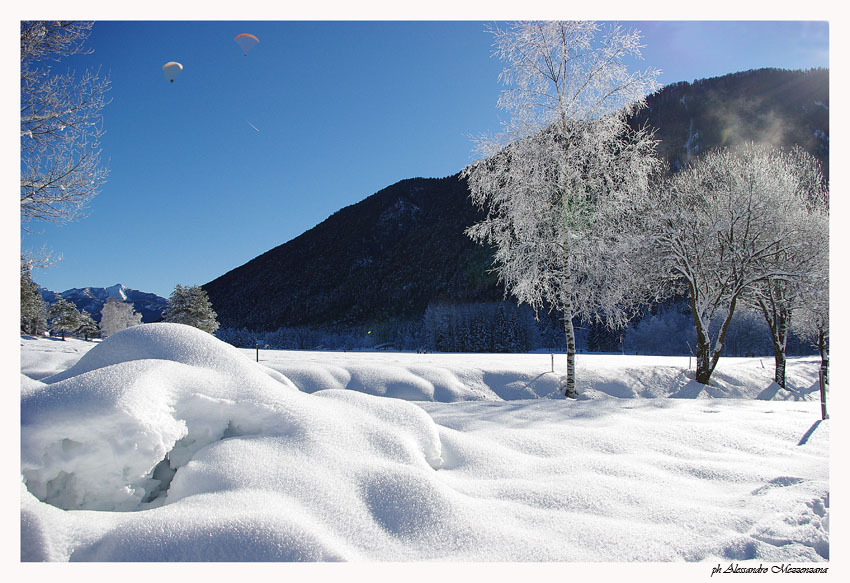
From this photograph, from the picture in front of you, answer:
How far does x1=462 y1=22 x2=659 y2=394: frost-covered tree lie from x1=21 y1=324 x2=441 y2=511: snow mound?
670 centimetres

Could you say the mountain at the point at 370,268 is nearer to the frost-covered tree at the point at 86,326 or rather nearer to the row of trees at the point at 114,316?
the row of trees at the point at 114,316

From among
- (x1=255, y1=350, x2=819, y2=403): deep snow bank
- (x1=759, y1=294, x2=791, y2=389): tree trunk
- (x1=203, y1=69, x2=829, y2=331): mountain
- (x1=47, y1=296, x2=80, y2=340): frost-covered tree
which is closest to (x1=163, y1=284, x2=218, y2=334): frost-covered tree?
(x1=47, y1=296, x2=80, y2=340): frost-covered tree

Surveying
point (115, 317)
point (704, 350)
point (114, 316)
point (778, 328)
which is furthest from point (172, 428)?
point (114, 316)

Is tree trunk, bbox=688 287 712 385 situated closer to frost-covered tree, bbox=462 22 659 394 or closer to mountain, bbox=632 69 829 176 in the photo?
frost-covered tree, bbox=462 22 659 394

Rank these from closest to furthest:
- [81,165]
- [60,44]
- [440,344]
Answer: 1. [60,44]
2. [81,165]
3. [440,344]

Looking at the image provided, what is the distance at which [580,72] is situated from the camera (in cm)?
864

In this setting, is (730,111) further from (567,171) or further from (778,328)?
(567,171)

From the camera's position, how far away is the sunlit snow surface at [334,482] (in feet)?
6.15

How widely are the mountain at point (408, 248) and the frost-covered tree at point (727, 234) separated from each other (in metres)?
77.6

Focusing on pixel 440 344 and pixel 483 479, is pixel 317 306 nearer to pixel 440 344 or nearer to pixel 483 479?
pixel 440 344

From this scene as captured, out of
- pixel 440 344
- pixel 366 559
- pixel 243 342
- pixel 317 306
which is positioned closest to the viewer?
pixel 366 559
